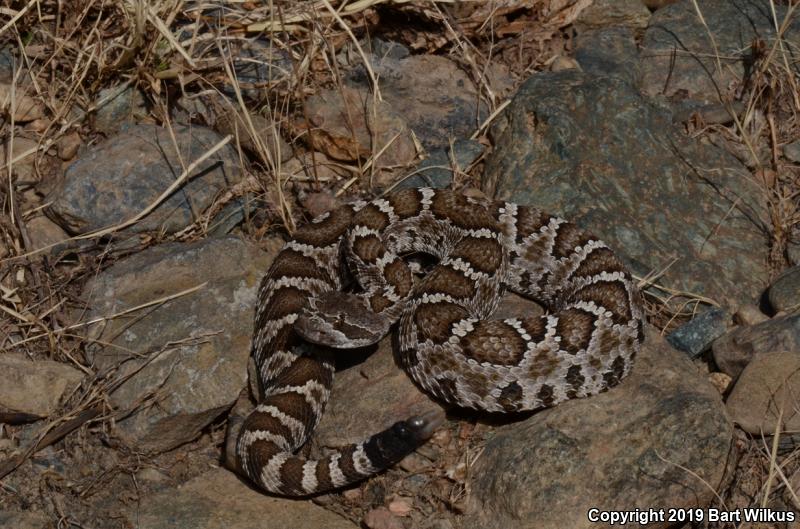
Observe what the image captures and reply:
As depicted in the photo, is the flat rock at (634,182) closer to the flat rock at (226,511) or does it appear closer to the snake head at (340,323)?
the snake head at (340,323)

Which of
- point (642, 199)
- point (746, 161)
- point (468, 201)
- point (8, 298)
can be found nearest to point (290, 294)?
point (468, 201)

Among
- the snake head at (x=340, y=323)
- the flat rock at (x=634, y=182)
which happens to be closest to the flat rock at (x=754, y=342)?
the flat rock at (x=634, y=182)

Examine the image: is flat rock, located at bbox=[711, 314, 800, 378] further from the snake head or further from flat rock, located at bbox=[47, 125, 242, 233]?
flat rock, located at bbox=[47, 125, 242, 233]

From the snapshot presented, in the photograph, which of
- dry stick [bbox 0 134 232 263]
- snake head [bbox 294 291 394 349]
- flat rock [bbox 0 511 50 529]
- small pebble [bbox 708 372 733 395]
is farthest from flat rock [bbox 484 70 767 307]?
flat rock [bbox 0 511 50 529]

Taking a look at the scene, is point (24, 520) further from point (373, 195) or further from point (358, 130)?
point (358, 130)

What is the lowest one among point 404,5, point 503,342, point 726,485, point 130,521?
point 130,521

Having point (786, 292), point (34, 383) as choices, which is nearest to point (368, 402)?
point (34, 383)

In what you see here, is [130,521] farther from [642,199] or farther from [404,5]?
[404,5]
